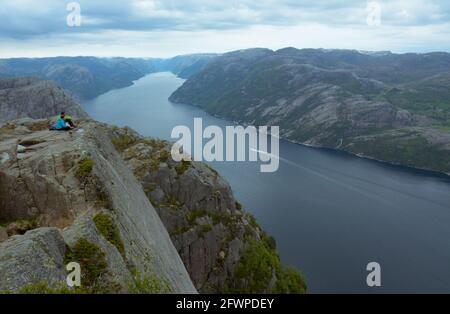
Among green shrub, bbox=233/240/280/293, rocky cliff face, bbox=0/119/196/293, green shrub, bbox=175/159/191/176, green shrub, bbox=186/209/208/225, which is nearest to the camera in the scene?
rocky cliff face, bbox=0/119/196/293

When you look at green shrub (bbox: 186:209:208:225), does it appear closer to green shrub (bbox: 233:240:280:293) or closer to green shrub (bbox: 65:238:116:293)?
green shrub (bbox: 233:240:280:293)

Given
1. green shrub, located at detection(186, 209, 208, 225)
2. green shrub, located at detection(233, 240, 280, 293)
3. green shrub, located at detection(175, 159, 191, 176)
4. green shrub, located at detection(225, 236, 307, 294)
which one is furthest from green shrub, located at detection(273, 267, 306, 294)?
green shrub, located at detection(175, 159, 191, 176)

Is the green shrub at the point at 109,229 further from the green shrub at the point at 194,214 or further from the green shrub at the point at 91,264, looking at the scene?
the green shrub at the point at 194,214

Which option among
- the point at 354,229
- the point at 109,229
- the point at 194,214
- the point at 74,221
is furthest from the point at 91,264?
the point at 354,229

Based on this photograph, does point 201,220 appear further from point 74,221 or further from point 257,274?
point 74,221

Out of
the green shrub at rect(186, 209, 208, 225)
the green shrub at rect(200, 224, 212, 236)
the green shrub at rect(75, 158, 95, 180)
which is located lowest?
the green shrub at rect(200, 224, 212, 236)

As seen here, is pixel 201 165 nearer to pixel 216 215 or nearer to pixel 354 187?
pixel 216 215

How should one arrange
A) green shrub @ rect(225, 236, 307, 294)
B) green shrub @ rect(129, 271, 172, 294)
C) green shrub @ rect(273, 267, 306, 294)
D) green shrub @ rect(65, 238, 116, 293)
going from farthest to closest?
green shrub @ rect(273, 267, 306, 294), green shrub @ rect(225, 236, 307, 294), green shrub @ rect(129, 271, 172, 294), green shrub @ rect(65, 238, 116, 293)
